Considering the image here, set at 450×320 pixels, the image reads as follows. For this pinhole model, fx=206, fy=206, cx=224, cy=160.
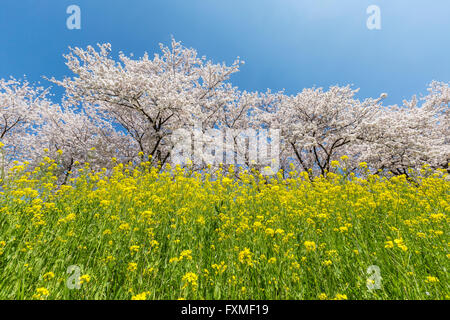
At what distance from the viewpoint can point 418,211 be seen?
426cm

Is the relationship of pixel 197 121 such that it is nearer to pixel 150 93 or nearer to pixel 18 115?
pixel 150 93

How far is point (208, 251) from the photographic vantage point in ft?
9.96

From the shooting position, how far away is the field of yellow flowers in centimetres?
201

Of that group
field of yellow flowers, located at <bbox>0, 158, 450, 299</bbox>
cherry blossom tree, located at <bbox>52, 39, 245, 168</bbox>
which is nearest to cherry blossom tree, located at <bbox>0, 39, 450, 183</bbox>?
cherry blossom tree, located at <bbox>52, 39, 245, 168</bbox>

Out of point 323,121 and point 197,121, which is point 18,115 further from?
point 323,121

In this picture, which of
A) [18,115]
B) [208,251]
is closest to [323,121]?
[208,251]

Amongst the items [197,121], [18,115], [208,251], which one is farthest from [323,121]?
[18,115]

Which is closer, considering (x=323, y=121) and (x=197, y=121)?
(x=197, y=121)

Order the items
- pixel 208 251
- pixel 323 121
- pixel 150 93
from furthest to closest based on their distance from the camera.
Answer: pixel 323 121 < pixel 150 93 < pixel 208 251

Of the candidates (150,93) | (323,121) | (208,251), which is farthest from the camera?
(323,121)

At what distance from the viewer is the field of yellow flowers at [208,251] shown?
6.58 feet

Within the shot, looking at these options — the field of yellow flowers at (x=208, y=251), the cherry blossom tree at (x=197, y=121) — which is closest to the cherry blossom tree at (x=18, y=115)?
the cherry blossom tree at (x=197, y=121)

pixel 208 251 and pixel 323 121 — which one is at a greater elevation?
pixel 323 121

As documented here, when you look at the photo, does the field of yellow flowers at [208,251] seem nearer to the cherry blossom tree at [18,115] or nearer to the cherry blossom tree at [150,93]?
the cherry blossom tree at [150,93]
